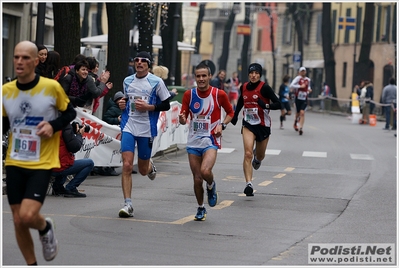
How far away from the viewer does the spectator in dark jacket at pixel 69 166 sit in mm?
12672

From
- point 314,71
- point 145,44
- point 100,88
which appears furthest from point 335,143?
point 314,71

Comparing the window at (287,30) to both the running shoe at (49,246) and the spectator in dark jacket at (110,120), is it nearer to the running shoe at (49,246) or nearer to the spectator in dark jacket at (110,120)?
the spectator in dark jacket at (110,120)

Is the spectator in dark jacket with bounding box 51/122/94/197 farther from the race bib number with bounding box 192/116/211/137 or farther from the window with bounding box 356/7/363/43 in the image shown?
the window with bounding box 356/7/363/43

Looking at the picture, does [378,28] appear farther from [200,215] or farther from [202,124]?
[200,215]

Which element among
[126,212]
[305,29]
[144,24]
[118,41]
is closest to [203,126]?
[126,212]

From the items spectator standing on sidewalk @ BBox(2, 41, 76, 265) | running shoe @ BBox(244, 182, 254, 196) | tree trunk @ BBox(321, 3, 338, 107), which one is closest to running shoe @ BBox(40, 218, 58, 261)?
spectator standing on sidewalk @ BBox(2, 41, 76, 265)

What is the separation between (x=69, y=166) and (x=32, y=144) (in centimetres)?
515

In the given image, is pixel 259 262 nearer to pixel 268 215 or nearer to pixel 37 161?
pixel 37 161

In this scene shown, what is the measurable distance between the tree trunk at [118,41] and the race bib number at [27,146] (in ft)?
43.7

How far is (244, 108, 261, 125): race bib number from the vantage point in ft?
46.2

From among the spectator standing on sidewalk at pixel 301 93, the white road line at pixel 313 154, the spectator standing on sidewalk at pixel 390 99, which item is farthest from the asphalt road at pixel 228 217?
the spectator standing on sidewalk at pixel 390 99

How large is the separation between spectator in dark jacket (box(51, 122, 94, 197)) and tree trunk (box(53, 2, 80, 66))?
16.0 feet

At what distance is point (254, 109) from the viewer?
14086 millimetres

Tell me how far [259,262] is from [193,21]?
Result: 94.8 meters
